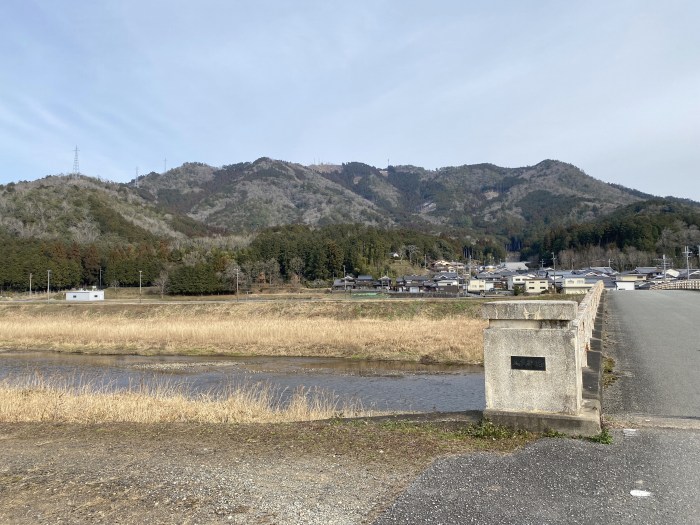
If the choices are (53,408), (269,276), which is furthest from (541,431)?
(269,276)

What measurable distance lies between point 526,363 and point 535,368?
0.10 metres

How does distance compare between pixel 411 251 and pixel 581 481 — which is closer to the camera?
pixel 581 481

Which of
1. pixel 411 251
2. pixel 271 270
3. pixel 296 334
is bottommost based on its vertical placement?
pixel 296 334

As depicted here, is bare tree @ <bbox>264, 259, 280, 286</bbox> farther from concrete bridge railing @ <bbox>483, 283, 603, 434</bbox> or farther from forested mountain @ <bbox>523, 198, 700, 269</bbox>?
concrete bridge railing @ <bbox>483, 283, 603, 434</bbox>

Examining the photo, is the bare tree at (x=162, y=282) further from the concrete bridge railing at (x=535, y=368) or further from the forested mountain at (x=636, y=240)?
the forested mountain at (x=636, y=240)

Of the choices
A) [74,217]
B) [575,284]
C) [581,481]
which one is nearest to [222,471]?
[581,481]

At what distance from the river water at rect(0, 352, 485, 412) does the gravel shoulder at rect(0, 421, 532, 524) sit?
27.6 feet

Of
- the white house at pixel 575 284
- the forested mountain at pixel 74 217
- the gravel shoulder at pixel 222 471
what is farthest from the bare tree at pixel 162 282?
the gravel shoulder at pixel 222 471

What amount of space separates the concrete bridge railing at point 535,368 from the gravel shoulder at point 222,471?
1.22 ft

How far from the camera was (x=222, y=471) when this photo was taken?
4.76m

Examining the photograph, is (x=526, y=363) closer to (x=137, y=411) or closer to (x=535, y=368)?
(x=535, y=368)

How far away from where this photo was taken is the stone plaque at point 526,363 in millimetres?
5336

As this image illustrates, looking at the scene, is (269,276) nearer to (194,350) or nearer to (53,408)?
(194,350)

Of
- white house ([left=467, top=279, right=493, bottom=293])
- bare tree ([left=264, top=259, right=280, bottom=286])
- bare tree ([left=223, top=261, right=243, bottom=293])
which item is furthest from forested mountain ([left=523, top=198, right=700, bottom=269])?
bare tree ([left=223, top=261, right=243, bottom=293])
